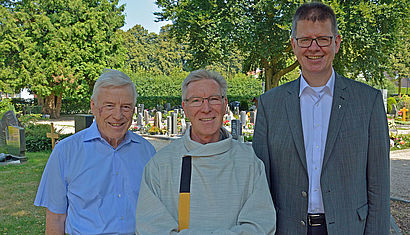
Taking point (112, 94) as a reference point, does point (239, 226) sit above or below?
below

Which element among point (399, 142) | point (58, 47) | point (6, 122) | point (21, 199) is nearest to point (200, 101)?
point (21, 199)

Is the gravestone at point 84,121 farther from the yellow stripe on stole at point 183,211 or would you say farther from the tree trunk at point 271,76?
the tree trunk at point 271,76

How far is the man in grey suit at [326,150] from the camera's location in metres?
2.14

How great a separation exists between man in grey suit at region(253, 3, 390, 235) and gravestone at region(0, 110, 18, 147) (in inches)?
418

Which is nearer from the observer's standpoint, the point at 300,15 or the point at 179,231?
the point at 179,231

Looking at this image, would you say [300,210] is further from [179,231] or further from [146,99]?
[146,99]

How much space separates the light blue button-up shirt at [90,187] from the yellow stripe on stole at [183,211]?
512 mm

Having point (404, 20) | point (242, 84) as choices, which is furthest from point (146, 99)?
point (404, 20)

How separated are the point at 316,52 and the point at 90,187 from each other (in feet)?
5.18

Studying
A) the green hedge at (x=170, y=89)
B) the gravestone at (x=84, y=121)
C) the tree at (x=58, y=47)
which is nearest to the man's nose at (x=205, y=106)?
the gravestone at (x=84, y=121)

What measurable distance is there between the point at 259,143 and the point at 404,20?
16978mm

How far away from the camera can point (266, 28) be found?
55.2 ft

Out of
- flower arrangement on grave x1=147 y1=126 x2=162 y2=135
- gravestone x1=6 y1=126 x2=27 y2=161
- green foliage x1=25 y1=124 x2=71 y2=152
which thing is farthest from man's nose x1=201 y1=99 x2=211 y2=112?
flower arrangement on grave x1=147 y1=126 x2=162 y2=135

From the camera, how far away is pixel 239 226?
72.5 inches
